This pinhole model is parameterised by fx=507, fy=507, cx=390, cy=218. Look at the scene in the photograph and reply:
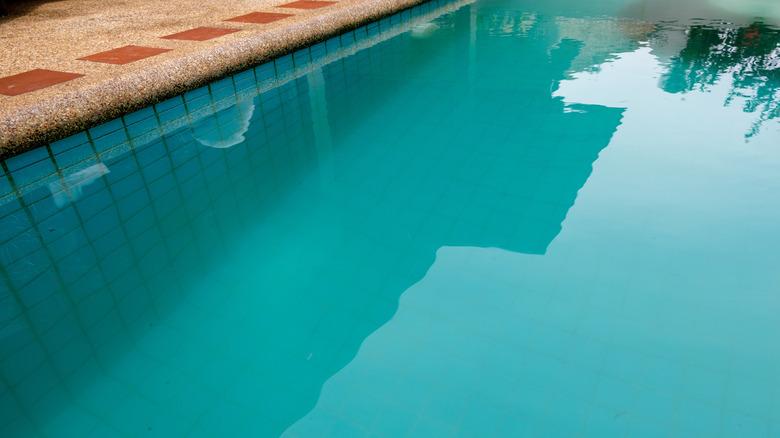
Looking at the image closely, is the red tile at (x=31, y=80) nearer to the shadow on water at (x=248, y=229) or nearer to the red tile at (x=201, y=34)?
the shadow on water at (x=248, y=229)

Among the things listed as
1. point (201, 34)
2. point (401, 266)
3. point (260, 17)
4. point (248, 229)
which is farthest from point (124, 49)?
point (401, 266)

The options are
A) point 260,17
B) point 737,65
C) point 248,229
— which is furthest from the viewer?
point 260,17

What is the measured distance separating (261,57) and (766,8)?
9.36 meters

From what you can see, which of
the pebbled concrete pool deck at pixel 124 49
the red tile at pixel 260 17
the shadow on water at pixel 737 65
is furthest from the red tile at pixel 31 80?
the shadow on water at pixel 737 65

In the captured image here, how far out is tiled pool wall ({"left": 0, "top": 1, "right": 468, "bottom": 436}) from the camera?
2502 mm

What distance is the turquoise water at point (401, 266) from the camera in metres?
2.22

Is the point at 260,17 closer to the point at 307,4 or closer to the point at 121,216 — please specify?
the point at 307,4

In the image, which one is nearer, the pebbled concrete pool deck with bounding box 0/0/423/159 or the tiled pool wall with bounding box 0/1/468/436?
the tiled pool wall with bounding box 0/1/468/436

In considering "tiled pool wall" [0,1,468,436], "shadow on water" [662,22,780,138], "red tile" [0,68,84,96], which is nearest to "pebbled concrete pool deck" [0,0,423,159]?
"red tile" [0,68,84,96]

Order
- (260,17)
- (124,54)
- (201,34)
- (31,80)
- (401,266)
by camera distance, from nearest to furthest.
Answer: (401,266), (31,80), (124,54), (201,34), (260,17)

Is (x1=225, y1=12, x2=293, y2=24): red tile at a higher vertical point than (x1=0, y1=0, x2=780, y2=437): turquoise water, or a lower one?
higher

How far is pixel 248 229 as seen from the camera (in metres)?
3.46

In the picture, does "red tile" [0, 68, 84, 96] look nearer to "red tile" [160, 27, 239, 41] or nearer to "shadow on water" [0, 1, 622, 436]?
"shadow on water" [0, 1, 622, 436]

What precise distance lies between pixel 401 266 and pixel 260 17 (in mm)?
4902
